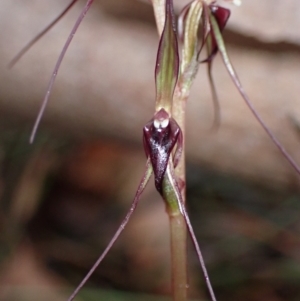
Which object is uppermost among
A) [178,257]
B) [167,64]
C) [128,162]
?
[167,64]

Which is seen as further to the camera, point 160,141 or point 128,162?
point 128,162

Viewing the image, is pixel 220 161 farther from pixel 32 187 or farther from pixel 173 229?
pixel 32 187

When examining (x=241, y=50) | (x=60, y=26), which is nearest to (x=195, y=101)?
(x=241, y=50)

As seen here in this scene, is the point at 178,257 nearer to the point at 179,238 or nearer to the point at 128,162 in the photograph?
the point at 179,238

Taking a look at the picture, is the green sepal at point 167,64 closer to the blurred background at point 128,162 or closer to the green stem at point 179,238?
the green stem at point 179,238

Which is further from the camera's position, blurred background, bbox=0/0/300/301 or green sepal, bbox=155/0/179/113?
blurred background, bbox=0/0/300/301

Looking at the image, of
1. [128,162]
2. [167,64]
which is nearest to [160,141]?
[167,64]

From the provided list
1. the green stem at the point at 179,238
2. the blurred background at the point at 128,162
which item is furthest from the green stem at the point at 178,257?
the blurred background at the point at 128,162

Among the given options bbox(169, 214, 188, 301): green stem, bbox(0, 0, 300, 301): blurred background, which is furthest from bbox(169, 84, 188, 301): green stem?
bbox(0, 0, 300, 301): blurred background

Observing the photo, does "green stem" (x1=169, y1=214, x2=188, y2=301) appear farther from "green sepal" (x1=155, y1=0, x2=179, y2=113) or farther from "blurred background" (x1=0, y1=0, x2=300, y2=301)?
"blurred background" (x1=0, y1=0, x2=300, y2=301)
